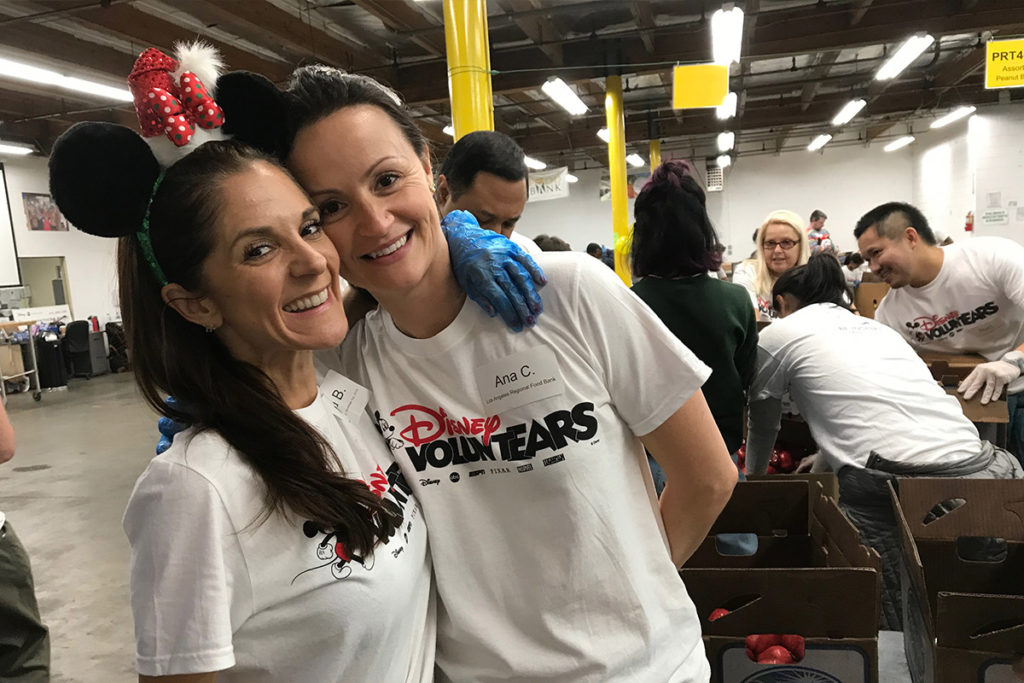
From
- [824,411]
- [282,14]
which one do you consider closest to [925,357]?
[824,411]

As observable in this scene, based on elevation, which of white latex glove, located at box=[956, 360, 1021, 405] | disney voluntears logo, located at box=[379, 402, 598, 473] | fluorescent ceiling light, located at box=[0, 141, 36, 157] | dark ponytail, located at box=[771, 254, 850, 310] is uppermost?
fluorescent ceiling light, located at box=[0, 141, 36, 157]

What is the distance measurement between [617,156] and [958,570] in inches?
349

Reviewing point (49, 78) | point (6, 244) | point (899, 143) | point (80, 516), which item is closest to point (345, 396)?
point (80, 516)

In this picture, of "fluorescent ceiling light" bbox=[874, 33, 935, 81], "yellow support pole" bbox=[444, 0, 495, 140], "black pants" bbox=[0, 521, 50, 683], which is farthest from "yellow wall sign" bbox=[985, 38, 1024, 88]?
"black pants" bbox=[0, 521, 50, 683]

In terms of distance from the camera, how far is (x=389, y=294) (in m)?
1.10

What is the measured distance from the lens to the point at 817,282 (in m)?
2.62

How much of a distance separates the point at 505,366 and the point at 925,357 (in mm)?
2804

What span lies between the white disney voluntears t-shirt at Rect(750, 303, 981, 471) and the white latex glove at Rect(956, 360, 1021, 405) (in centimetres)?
30

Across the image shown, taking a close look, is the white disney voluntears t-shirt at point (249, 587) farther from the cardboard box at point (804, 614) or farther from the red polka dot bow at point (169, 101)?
the cardboard box at point (804, 614)

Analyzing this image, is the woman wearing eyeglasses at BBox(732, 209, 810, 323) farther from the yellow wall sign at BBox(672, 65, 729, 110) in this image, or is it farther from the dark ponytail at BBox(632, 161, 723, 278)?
the yellow wall sign at BBox(672, 65, 729, 110)

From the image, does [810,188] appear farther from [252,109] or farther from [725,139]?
[252,109]

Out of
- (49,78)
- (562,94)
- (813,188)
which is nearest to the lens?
(49,78)

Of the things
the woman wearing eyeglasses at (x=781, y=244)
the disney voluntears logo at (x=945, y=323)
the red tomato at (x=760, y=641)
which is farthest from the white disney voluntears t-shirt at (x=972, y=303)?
the red tomato at (x=760, y=641)

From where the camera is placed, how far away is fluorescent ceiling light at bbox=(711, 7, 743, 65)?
5.71 metres
